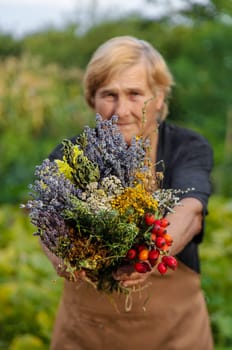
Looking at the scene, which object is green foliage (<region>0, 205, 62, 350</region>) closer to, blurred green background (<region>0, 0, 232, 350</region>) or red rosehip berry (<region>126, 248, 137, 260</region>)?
blurred green background (<region>0, 0, 232, 350</region>)

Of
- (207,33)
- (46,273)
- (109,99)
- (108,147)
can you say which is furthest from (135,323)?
(207,33)

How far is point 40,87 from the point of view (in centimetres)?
935

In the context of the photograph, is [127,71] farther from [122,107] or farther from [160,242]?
[160,242]

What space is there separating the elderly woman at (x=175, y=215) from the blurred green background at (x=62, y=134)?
36cm

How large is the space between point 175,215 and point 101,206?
57cm

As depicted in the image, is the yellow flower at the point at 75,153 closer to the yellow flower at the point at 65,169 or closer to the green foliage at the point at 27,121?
the yellow flower at the point at 65,169

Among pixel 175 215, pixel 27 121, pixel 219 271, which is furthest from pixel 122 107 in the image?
pixel 27 121

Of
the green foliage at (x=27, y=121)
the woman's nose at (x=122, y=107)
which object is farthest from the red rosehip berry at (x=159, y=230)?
the green foliage at (x=27, y=121)

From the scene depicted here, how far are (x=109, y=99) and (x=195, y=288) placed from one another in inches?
35.2

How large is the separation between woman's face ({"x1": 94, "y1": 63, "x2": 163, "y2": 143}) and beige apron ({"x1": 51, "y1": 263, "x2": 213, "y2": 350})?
0.63 m

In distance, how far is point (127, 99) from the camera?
98.0 inches

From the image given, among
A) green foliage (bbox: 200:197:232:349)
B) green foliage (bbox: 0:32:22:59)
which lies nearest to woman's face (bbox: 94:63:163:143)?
green foliage (bbox: 200:197:232:349)

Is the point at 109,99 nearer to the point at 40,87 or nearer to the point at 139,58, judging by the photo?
the point at 139,58

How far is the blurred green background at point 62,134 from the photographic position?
4.71m
